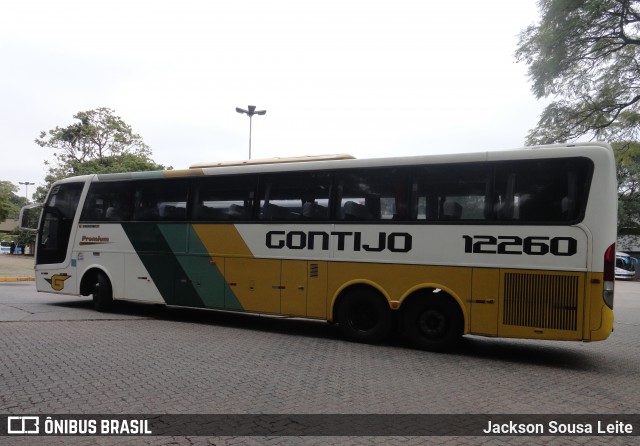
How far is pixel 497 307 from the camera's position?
7.55 meters

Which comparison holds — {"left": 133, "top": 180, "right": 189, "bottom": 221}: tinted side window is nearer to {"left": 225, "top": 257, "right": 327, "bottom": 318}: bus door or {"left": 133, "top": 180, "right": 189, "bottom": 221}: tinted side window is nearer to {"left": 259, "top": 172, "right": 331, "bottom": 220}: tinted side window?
{"left": 225, "top": 257, "right": 327, "bottom": 318}: bus door

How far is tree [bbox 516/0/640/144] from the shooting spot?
47.3 feet

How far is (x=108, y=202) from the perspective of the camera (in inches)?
458

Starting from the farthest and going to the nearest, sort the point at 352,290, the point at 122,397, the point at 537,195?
the point at 352,290, the point at 537,195, the point at 122,397

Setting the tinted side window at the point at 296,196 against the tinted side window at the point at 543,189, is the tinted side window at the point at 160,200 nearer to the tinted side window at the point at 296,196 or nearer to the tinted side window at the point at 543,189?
the tinted side window at the point at 296,196

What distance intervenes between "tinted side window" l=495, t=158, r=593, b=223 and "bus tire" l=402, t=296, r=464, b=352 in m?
1.66

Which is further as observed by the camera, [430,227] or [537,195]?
[430,227]

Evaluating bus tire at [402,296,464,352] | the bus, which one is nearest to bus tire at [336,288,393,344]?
the bus

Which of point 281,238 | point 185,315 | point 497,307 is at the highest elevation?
point 281,238

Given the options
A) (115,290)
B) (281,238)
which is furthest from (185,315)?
(281,238)

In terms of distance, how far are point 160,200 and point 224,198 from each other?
1.72m

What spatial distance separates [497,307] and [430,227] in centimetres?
158

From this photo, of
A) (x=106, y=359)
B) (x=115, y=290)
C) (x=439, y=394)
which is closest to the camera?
(x=439, y=394)

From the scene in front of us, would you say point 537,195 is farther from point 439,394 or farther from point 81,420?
point 81,420
